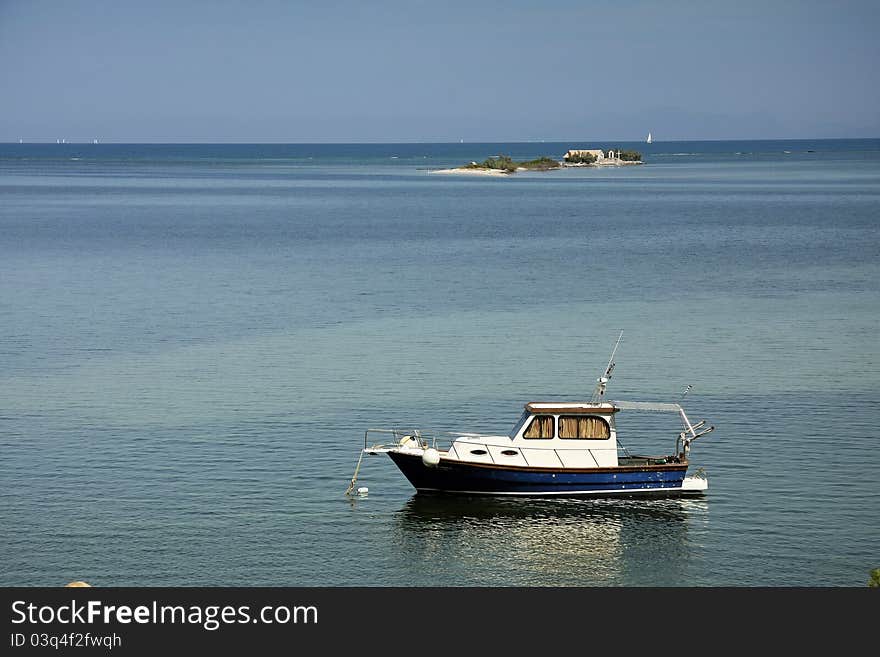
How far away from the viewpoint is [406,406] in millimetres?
Answer: 60531

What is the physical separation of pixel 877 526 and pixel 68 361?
46.0m

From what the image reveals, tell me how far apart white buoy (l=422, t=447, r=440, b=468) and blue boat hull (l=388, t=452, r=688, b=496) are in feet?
0.80

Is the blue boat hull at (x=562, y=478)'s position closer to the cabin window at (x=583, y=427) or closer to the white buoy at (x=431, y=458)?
the white buoy at (x=431, y=458)

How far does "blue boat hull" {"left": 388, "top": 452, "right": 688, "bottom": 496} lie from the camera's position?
48.9m

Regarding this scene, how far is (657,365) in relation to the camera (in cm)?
6975

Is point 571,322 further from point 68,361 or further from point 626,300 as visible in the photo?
point 68,361

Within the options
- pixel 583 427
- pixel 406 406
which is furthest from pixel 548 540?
pixel 406 406

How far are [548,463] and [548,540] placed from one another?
5.32 metres

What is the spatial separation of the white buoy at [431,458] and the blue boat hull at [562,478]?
9.6 inches

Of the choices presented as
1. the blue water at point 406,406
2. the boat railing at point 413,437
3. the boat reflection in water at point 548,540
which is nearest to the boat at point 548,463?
the boat reflection in water at point 548,540

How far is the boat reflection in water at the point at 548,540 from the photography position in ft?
135

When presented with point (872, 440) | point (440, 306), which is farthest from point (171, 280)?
point (872, 440)
